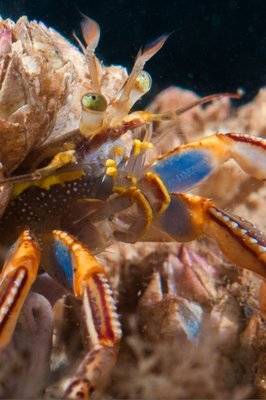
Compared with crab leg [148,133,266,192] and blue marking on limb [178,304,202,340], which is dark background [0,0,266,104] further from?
blue marking on limb [178,304,202,340]

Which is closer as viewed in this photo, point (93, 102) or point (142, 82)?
point (93, 102)

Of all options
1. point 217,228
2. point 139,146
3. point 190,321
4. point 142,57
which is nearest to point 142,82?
point 142,57

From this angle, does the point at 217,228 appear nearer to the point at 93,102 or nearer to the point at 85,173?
the point at 85,173

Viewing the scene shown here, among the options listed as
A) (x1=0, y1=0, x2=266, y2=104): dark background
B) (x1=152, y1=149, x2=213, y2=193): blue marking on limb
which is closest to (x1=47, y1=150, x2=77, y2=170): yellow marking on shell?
(x1=152, y1=149, x2=213, y2=193): blue marking on limb

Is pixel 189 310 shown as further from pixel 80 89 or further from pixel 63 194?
pixel 80 89

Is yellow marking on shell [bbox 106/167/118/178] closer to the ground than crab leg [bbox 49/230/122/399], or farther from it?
farther from it

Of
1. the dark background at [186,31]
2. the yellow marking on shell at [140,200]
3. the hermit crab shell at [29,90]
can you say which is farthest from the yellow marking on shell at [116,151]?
the dark background at [186,31]
